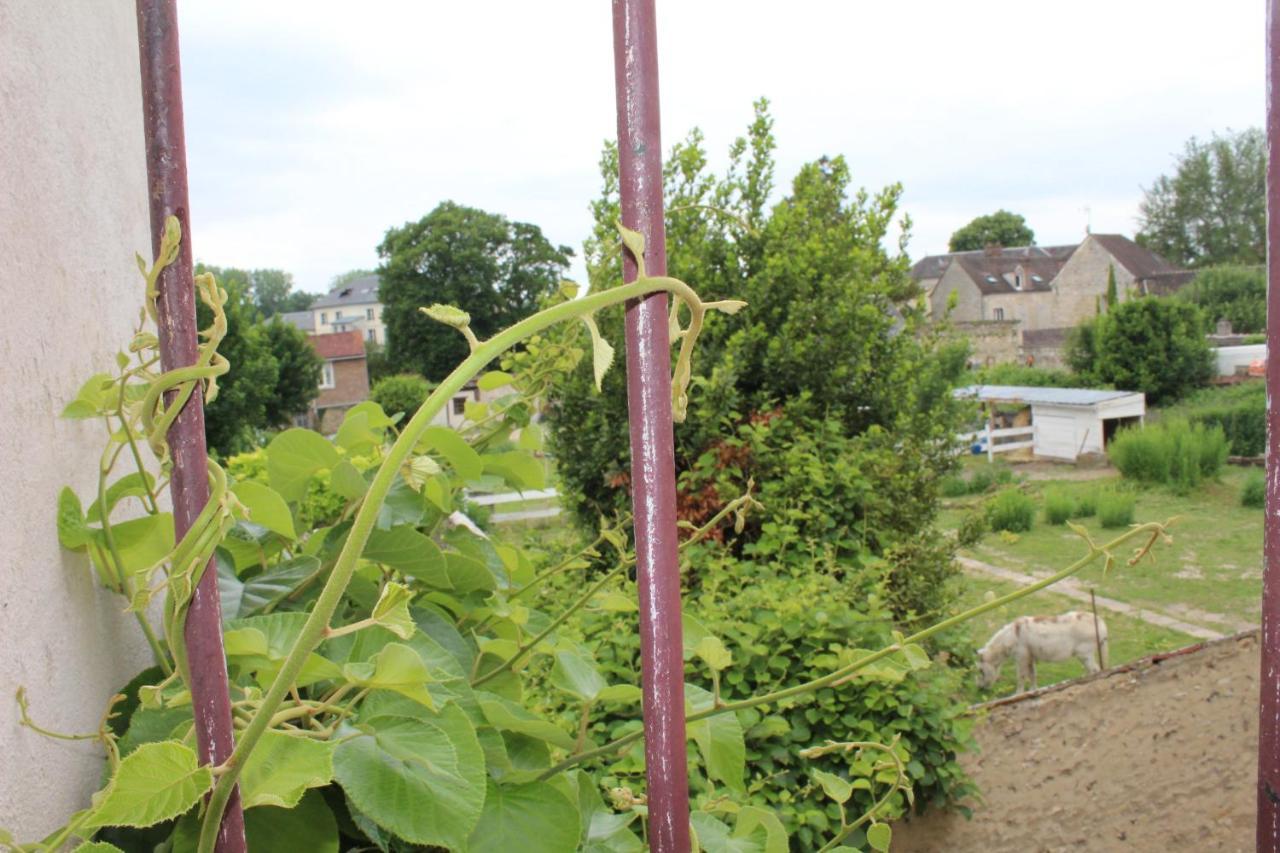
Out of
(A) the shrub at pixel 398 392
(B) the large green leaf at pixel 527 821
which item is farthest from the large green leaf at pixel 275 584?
(A) the shrub at pixel 398 392

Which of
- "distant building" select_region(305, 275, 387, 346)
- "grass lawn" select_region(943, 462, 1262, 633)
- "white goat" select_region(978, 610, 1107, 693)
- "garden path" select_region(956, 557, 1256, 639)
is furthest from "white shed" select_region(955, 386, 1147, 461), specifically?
"distant building" select_region(305, 275, 387, 346)

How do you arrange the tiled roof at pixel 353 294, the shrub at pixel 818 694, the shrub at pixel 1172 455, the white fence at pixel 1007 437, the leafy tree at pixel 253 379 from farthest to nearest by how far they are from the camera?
the tiled roof at pixel 353 294, the white fence at pixel 1007 437, the leafy tree at pixel 253 379, the shrub at pixel 1172 455, the shrub at pixel 818 694

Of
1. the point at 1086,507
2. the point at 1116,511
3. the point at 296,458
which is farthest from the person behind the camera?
the point at 1086,507

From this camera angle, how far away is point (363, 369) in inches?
1227

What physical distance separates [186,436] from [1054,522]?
1198cm

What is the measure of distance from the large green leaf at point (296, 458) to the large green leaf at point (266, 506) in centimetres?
8

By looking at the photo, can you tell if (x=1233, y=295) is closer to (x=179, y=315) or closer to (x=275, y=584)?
(x=275, y=584)

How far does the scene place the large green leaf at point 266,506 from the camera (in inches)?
27.7

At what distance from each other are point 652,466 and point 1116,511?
11.3m

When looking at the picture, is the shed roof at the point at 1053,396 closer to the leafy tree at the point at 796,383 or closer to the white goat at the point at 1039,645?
the white goat at the point at 1039,645

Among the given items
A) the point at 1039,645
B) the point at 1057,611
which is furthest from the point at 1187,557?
the point at 1039,645

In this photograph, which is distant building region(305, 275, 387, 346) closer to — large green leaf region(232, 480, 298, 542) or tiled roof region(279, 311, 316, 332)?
tiled roof region(279, 311, 316, 332)

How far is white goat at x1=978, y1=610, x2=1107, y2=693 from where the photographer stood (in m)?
6.17

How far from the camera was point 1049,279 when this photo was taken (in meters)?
34.5
